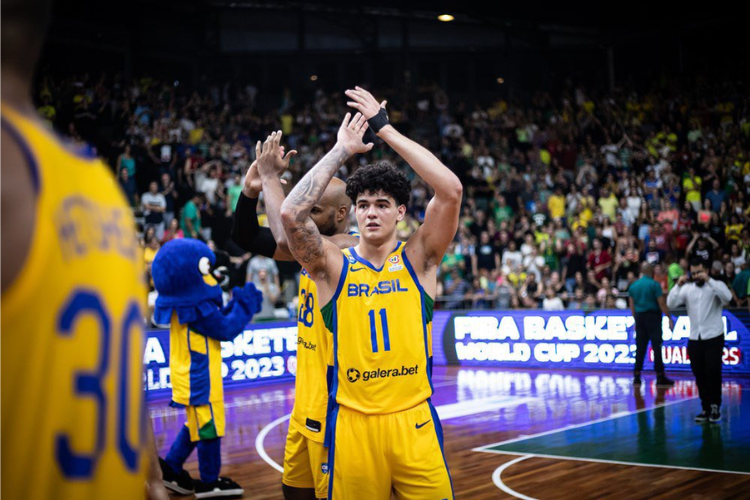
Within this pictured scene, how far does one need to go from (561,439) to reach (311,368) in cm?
573

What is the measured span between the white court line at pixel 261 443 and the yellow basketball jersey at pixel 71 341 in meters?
6.90

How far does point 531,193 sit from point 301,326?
17.4 metres

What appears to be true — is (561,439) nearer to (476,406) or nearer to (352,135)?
(476,406)

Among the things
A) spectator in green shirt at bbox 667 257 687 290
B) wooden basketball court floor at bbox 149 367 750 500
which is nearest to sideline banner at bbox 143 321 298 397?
wooden basketball court floor at bbox 149 367 750 500

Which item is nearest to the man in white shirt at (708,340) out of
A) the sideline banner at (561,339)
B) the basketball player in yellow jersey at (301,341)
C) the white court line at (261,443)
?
the sideline banner at (561,339)

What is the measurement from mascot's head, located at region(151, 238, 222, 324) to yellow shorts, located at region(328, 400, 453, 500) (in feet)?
13.0

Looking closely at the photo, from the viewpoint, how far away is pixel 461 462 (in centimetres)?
866

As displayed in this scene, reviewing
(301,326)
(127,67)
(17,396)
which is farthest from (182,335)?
(127,67)

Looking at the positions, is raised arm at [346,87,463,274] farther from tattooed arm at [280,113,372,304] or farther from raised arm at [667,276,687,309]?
raised arm at [667,276,687,309]

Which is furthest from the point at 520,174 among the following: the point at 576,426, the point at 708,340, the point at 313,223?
the point at 313,223

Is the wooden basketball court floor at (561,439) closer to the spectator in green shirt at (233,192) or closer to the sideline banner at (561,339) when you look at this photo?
the sideline banner at (561,339)

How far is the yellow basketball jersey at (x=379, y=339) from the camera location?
4012mm

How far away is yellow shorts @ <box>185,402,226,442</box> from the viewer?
24.4 ft

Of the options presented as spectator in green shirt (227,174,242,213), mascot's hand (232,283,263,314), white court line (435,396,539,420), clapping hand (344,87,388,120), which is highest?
spectator in green shirt (227,174,242,213)
